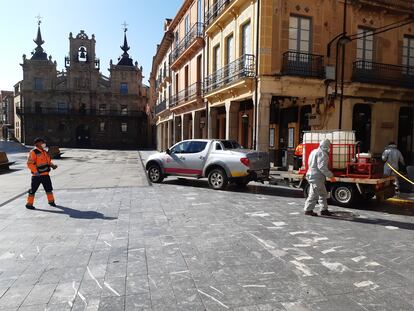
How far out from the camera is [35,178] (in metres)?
8.00

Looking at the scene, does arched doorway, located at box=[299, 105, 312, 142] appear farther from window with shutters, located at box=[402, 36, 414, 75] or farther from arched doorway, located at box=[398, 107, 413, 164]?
window with shutters, located at box=[402, 36, 414, 75]

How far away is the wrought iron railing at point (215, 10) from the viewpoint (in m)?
17.3

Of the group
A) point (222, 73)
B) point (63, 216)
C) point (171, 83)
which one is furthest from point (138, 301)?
point (171, 83)

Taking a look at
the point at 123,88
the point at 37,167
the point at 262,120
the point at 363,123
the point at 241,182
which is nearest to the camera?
the point at 37,167

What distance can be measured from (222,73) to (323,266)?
14.4 metres

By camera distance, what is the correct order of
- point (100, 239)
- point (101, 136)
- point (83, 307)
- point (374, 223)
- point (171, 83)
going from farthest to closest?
1. point (101, 136)
2. point (171, 83)
3. point (374, 223)
4. point (100, 239)
5. point (83, 307)

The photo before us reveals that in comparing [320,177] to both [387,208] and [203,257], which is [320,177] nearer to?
[387,208]

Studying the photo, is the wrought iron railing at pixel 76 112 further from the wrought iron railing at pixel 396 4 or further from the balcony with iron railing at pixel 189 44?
the wrought iron railing at pixel 396 4

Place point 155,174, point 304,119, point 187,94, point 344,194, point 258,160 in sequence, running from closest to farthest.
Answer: point 344,194 → point 258,160 → point 155,174 → point 304,119 → point 187,94

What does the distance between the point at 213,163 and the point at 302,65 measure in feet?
21.6

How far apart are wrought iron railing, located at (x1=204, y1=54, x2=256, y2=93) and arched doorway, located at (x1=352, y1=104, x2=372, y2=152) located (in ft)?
19.8

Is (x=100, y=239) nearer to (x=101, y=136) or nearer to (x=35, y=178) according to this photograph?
(x=35, y=178)

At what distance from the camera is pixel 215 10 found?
61.6 ft

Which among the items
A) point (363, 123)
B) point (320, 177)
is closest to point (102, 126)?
point (363, 123)
